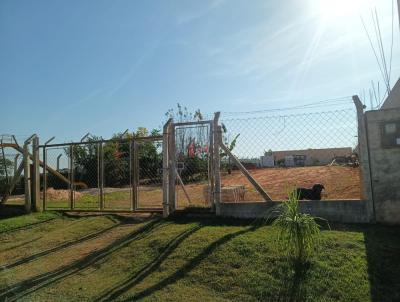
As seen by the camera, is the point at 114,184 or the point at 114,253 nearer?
the point at 114,253

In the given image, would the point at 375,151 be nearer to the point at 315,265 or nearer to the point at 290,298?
the point at 315,265

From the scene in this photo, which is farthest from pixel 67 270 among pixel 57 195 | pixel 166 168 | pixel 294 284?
pixel 57 195

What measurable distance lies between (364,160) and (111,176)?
10.3 m

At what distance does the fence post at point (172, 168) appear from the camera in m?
8.66

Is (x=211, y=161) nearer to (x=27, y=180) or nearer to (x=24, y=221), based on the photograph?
(x=24, y=221)

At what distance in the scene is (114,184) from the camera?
15680 millimetres

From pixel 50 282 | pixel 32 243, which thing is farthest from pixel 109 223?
pixel 50 282

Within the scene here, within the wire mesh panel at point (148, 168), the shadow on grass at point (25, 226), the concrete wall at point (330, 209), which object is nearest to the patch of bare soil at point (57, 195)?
the wire mesh panel at point (148, 168)

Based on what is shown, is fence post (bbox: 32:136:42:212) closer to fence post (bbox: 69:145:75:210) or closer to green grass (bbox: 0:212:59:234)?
green grass (bbox: 0:212:59:234)

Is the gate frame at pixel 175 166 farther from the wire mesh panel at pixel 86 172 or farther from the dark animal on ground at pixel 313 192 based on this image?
the wire mesh panel at pixel 86 172

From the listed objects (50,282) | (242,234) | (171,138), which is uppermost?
(171,138)

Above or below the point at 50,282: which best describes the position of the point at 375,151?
above

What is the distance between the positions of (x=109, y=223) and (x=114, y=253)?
2.33 m

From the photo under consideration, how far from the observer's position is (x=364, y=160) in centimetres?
696
